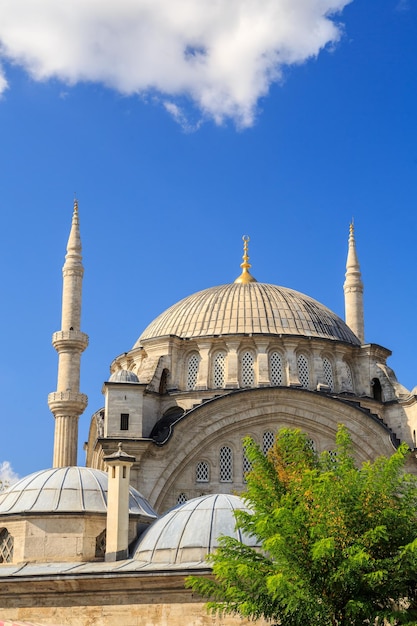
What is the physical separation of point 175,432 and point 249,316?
19.6 ft

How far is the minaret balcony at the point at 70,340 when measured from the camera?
115 ft

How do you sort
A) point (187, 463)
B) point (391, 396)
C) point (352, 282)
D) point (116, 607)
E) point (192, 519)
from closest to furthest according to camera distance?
point (116, 607) → point (192, 519) → point (187, 463) → point (391, 396) → point (352, 282)

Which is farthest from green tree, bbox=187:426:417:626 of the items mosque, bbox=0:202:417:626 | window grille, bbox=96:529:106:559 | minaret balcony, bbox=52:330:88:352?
minaret balcony, bbox=52:330:88:352

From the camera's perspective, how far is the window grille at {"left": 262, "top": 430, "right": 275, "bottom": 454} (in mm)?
31969

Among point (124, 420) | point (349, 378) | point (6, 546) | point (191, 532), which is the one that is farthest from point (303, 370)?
point (191, 532)

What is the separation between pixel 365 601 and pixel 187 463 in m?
15.6

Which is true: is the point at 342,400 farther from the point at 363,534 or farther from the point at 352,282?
the point at 363,534

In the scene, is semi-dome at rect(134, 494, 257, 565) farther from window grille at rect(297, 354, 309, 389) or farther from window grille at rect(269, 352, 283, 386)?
window grille at rect(297, 354, 309, 389)

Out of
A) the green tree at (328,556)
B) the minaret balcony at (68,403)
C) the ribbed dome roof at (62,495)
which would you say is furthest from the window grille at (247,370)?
the green tree at (328,556)

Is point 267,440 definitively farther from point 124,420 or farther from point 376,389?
point 376,389

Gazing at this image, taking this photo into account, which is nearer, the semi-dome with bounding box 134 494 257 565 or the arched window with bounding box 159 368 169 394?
the semi-dome with bounding box 134 494 257 565

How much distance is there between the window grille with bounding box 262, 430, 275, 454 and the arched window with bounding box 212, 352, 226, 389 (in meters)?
2.67

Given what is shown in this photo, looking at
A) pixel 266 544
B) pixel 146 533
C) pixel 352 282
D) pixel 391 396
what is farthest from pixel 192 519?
pixel 352 282

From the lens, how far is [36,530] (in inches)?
846
